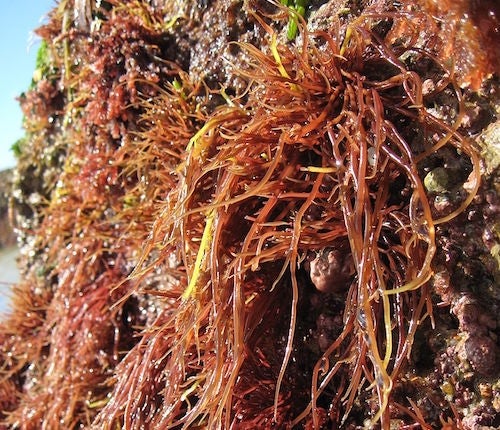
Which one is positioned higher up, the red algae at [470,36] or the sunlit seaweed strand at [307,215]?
the red algae at [470,36]

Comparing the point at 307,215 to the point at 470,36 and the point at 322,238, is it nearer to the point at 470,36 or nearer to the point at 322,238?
the point at 322,238

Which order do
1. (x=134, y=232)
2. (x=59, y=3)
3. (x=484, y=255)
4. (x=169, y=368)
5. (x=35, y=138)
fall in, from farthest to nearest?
(x=35, y=138) → (x=59, y=3) → (x=134, y=232) → (x=169, y=368) → (x=484, y=255)

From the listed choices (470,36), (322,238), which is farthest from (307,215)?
(470,36)

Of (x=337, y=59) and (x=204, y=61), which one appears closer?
(x=337, y=59)

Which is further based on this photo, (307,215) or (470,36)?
(307,215)

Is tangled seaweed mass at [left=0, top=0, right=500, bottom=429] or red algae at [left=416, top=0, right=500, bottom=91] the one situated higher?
red algae at [left=416, top=0, right=500, bottom=91]

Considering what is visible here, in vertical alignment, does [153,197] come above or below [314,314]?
below

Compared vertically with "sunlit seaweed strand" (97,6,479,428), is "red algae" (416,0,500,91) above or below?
above

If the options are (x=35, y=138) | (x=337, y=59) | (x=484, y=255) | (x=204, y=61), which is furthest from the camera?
(x=35, y=138)

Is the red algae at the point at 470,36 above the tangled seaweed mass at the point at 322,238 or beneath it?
above

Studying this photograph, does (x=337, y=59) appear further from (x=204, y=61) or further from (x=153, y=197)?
(x=153, y=197)

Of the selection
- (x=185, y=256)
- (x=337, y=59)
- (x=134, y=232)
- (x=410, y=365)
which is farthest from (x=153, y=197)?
(x=410, y=365)
